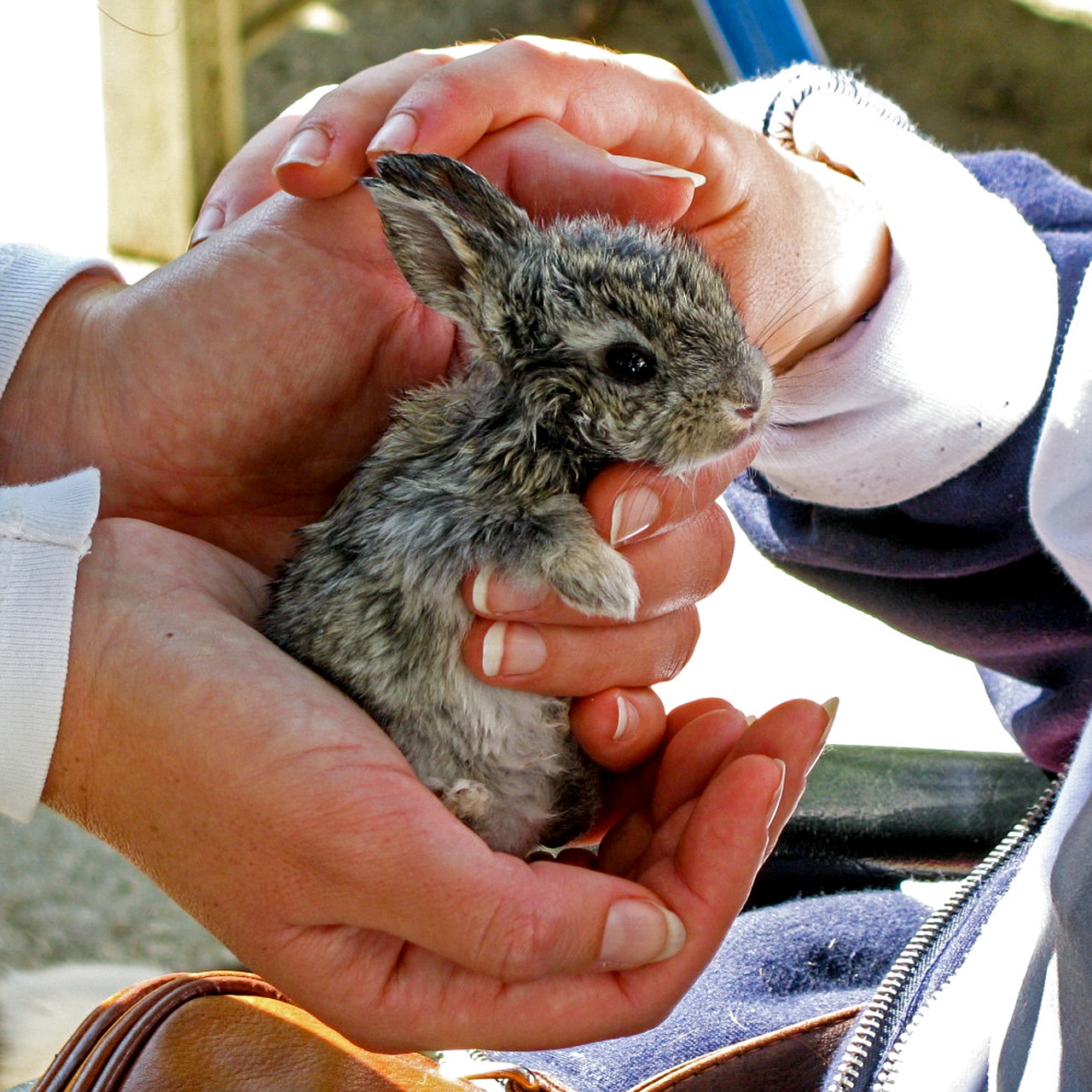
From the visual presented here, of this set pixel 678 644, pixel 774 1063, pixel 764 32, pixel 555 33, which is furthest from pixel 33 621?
pixel 555 33

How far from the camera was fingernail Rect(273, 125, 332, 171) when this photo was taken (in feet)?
5.02

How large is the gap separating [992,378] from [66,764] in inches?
54.0

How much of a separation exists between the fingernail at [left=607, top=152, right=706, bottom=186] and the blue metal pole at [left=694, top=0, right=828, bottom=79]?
165 centimetres

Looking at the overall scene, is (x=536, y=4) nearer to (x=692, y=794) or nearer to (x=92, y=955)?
(x=92, y=955)

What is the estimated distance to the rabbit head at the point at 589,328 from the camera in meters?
1.41

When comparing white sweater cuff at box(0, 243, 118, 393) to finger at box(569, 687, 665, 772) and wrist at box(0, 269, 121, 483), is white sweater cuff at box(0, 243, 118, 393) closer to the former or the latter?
wrist at box(0, 269, 121, 483)

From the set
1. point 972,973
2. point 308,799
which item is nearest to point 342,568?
point 308,799

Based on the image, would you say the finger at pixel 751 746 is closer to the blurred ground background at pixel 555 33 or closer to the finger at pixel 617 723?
the finger at pixel 617 723

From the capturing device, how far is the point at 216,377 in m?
1.71

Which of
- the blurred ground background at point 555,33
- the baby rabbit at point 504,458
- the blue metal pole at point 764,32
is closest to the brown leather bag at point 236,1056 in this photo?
the baby rabbit at point 504,458

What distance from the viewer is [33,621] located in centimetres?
130

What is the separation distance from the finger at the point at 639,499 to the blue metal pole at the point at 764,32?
1909 mm

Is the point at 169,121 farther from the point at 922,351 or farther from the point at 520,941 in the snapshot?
the point at 520,941

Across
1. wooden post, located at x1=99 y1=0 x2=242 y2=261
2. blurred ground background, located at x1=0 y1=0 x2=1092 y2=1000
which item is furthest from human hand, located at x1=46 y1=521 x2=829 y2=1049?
wooden post, located at x1=99 y1=0 x2=242 y2=261
